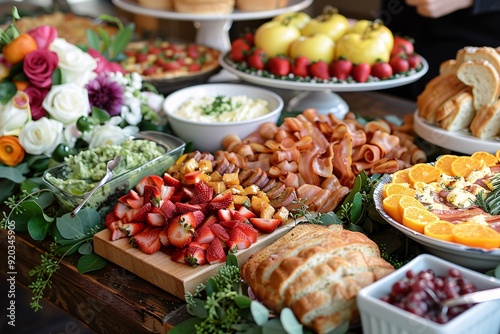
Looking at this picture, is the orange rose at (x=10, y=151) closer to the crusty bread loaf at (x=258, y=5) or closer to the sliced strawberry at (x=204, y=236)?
the sliced strawberry at (x=204, y=236)

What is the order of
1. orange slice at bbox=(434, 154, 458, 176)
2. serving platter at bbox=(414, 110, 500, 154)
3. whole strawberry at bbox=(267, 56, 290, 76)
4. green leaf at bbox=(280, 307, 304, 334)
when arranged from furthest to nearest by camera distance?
1. whole strawberry at bbox=(267, 56, 290, 76)
2. serving platter at bbox=(414, 110, 500, 154)
3. orange slice at bbox=(434, 154, 458, 176)
4. green leaf at bbox=(280, 307, 304, 334)

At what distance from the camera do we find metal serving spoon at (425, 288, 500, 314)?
96 cm

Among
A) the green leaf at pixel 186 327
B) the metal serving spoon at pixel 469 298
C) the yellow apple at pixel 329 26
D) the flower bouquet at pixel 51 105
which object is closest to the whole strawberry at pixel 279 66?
the yellow apple at pixel 329 26

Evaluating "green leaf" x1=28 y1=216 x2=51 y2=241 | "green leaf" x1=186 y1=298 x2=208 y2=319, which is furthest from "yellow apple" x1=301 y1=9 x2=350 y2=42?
"green leaf" x1=186 y1=298 x2=208 y2=319

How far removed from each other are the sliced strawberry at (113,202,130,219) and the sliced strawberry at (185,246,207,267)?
0.27 meters

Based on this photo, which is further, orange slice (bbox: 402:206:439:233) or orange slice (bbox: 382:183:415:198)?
orange slice (bbox: 382:183:415:198)

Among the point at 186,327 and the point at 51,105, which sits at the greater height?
the point at 51,105

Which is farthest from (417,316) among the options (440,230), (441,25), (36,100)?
(441,25)

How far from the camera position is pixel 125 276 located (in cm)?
144

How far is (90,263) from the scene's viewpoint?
1.48 meters

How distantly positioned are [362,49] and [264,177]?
806 millimetres

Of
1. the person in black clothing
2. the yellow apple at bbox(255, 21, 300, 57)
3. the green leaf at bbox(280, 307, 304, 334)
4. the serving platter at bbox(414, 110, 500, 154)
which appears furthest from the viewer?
the person in black clothing

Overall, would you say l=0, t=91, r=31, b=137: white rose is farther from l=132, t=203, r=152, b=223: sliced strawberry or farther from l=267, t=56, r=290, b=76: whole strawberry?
l=267, t=56, r=290, b=76: whole strawberry

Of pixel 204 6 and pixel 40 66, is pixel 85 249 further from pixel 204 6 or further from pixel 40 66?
pixel 204 6
